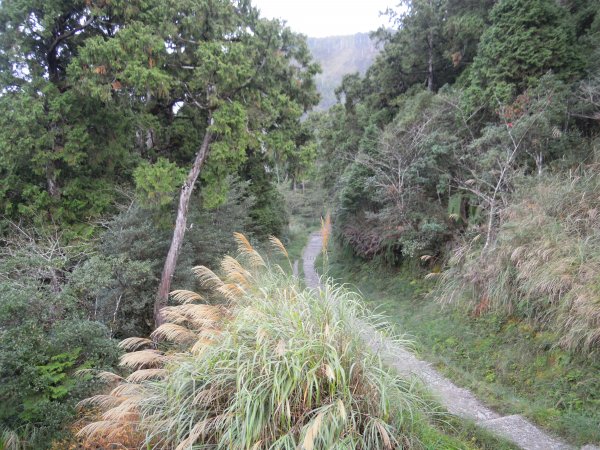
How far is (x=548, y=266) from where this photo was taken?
17.3ft

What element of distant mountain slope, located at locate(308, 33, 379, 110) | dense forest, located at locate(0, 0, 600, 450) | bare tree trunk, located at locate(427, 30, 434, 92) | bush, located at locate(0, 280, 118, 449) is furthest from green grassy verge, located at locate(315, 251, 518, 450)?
distant mountain slope, located at locate(308, 33, 379, 110)

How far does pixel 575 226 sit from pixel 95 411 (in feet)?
23.1

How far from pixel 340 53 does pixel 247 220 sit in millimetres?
144969

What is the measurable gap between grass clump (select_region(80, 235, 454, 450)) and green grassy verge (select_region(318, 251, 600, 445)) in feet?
3.78

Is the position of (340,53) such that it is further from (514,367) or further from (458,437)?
(458,437)

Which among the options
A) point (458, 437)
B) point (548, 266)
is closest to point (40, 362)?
point (458, 437)

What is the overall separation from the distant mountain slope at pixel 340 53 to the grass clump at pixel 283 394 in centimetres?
11828

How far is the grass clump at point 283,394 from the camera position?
2695mm

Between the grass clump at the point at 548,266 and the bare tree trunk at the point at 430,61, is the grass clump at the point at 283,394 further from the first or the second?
the bare tree trunk at the point at 430,61


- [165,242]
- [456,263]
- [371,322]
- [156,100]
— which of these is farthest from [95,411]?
[156,100]

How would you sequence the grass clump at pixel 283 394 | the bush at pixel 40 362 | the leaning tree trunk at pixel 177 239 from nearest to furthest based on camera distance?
the grass clump at pixel 283 394 < the bush at pixel 40 362 < the leaning tree trunk at pixel 177 239

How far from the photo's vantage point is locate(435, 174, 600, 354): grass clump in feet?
15.1

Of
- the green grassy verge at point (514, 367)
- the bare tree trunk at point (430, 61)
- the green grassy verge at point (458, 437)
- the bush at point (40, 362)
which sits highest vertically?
the bare tree trunk at point (430, 61)

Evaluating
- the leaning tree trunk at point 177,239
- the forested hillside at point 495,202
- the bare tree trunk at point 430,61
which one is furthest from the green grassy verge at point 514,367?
the bare tree trunk at point 430,61
